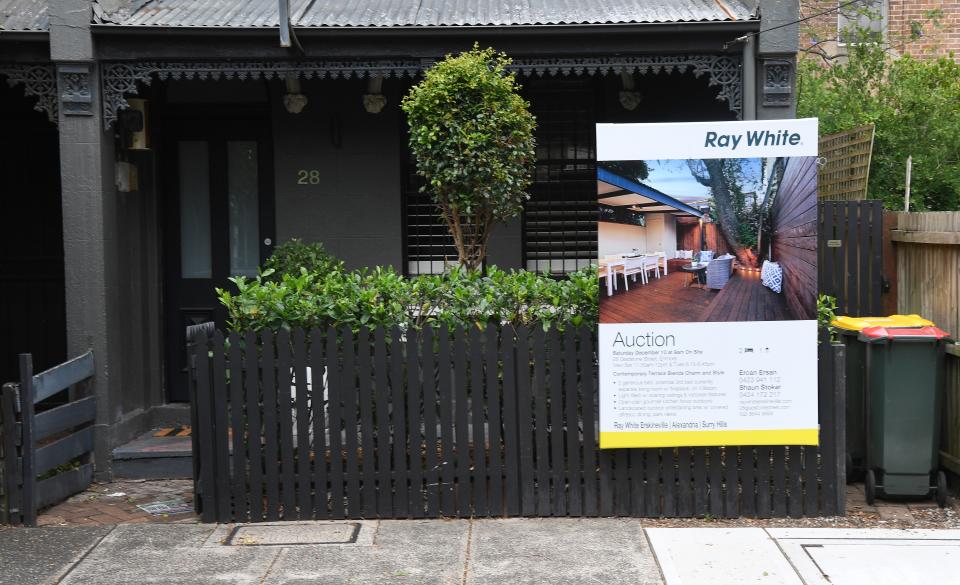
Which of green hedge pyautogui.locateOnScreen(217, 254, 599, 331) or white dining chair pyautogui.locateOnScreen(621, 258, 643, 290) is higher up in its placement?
white dining chair pyautogui.locateOnScreen(621, 258, 643, 290)

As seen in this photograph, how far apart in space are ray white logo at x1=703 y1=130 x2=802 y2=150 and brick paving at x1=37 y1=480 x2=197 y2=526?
170 inches

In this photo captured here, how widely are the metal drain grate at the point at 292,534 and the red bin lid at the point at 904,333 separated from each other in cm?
378

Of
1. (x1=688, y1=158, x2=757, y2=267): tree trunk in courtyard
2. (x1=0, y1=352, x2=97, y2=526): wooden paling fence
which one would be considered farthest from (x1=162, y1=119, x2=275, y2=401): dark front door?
(x1=688, y1=158, x2=757, y2=267): tree trunk in courtyard

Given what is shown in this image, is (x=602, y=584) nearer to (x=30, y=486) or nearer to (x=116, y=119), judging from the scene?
(x=30, y=486)

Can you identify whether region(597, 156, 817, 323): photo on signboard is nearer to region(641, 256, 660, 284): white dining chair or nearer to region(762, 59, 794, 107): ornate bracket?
region(641, 256, 660, 284): white dining chair

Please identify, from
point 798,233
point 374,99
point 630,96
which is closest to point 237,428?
point 798,233

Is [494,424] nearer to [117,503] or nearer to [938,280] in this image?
[117,503]

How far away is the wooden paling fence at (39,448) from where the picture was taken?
21.5 feet

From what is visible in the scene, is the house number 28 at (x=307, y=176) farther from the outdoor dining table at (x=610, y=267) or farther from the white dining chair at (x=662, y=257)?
the white dining chair at (x=662, y=257)

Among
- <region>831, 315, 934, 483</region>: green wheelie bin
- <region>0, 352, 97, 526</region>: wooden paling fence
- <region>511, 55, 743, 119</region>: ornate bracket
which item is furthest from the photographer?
<region>511, 55, 743, 119</region>: ornate bracket

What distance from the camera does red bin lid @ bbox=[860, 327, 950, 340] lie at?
6.73 meters

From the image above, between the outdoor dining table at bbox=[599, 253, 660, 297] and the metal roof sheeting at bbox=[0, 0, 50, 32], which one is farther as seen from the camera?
the metal roof sheeting at bbox=[0, 0, 50, 32]

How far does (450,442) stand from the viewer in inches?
258

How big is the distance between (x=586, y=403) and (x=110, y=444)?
4068 mm
